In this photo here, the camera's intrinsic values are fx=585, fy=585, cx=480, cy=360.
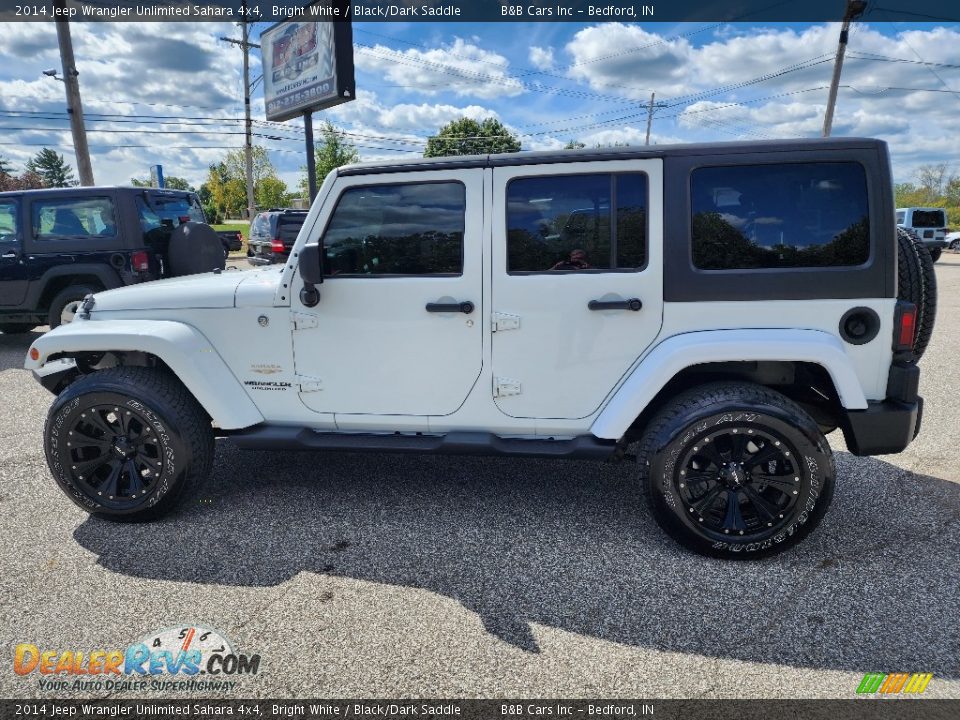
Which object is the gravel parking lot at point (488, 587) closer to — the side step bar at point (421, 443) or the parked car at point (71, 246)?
the side step bar at point (421, 443)

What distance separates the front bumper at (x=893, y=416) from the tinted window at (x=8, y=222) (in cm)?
880

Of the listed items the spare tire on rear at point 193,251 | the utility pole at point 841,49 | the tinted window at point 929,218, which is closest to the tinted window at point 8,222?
the spare tire on rear at point 193,251

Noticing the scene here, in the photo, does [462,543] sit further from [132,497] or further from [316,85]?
[316,85]

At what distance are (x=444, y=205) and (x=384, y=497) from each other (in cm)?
175

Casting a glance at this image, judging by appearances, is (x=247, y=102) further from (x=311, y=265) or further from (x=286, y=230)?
(x=311, y=265)

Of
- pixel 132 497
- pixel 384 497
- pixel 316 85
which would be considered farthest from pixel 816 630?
pixel 316 85

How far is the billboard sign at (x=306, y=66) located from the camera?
1456 centimetres

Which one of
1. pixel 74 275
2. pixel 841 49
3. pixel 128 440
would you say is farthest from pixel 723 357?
pixel 841 49

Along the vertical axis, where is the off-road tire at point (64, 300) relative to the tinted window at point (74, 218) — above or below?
below

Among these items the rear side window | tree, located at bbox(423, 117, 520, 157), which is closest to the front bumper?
the rear side window

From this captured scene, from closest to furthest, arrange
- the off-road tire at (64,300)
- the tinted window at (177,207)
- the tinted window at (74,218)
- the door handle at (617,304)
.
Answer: the door handle at (617,304)
the tinted window at (74,218)
the off-road tire at (64,300)
the tinted window at (177,207)

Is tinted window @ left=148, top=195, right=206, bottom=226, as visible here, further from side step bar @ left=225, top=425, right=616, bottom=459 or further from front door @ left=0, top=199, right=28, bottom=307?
side step bar @ left=225, top=425, right=616, bottom=459

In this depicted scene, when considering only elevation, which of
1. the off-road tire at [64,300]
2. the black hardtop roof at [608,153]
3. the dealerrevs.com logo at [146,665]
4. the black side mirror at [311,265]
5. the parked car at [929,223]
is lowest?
the dealerrevs.com logo at [146,665]

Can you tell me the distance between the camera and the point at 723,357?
2688 millimetres
